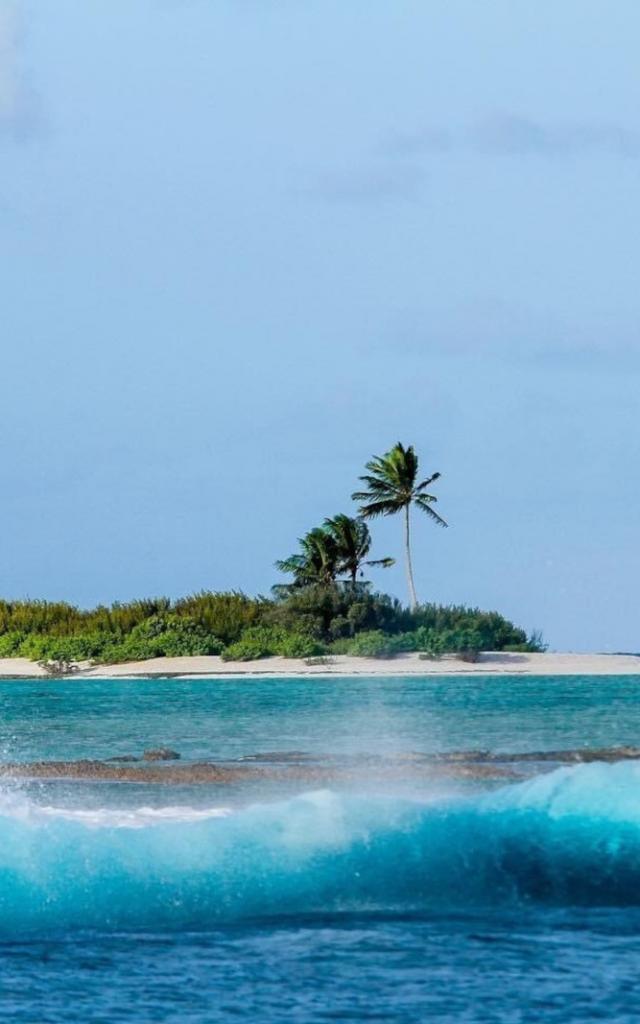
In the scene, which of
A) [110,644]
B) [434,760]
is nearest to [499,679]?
[110,644]

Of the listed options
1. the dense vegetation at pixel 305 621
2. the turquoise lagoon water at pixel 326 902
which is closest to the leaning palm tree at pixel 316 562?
the dense vegetation at pixel 305 621

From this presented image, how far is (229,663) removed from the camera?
228 ft

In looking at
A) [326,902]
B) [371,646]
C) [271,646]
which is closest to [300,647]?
[271,646]

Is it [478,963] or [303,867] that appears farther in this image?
[303,867]

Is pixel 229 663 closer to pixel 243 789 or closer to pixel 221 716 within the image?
pixel 221 716

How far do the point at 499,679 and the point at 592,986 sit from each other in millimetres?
53511

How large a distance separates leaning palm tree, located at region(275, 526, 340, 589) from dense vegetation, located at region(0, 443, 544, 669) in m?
0.05

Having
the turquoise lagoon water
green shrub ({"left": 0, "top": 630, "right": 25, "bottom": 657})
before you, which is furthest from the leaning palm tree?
the turquoise lagoon water

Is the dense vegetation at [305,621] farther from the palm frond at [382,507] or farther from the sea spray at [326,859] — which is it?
the sea spray at [326,859]

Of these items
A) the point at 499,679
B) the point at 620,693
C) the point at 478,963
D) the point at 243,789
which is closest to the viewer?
the point at 478,963

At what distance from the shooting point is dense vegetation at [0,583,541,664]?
7219 cm

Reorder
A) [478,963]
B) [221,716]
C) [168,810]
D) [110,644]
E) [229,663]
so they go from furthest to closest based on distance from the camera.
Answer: [110,644], [229,663], [221,716], [168,810], [478,963]

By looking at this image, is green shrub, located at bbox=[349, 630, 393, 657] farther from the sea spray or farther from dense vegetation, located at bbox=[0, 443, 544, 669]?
the sea spray

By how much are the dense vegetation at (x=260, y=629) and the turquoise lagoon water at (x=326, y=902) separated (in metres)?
47.5
